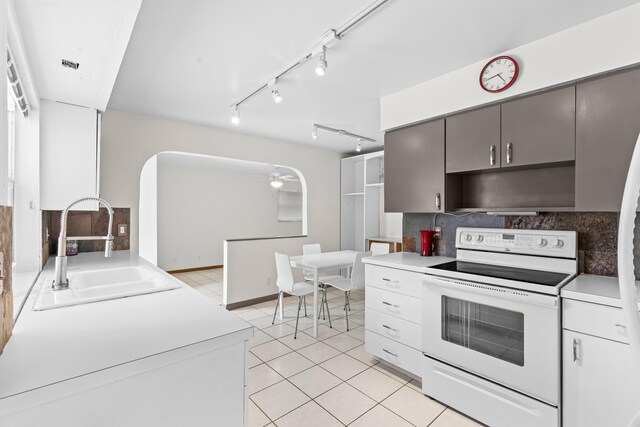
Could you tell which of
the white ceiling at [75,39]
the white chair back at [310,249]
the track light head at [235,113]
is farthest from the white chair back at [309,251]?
the white ceiling at [75,39]

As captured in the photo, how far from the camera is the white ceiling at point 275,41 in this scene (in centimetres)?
156

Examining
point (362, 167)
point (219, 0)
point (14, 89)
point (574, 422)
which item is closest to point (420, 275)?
point (574, 422)

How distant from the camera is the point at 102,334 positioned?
105 centimetres

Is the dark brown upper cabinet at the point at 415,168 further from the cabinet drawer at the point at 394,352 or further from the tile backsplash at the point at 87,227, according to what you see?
the tile backsplash at the point at 87,227

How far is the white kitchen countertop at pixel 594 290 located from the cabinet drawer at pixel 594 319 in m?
0.03

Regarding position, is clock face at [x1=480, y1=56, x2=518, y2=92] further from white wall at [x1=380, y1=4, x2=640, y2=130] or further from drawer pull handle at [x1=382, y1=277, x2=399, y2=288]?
drawer pull handle at [x1=382, y1=277, x2=399, y2=288]

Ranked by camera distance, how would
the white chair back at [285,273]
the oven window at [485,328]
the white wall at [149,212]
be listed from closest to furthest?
1. the oven window at [485,328]
2. the white chair back at [285,273]
3. the white wall at [149,212]

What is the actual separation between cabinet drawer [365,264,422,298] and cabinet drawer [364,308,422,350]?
0.74 feet

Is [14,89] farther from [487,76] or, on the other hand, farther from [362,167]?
[362,167]

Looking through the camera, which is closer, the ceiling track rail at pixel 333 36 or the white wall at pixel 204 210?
the ceiling track rail at pixel 333 36

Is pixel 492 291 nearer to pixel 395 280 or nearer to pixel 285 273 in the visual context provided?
pixel 395 280

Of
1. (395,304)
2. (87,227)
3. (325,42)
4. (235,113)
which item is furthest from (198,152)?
(395,304)

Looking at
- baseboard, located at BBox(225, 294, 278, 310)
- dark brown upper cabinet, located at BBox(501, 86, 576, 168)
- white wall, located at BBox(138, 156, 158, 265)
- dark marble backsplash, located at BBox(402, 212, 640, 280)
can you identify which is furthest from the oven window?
white wall, located at BBox(138, 156, 158, 265)

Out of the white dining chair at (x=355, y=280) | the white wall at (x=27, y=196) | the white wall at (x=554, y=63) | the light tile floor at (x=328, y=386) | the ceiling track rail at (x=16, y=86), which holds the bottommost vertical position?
the light tile floor at (x=328, y=386)
